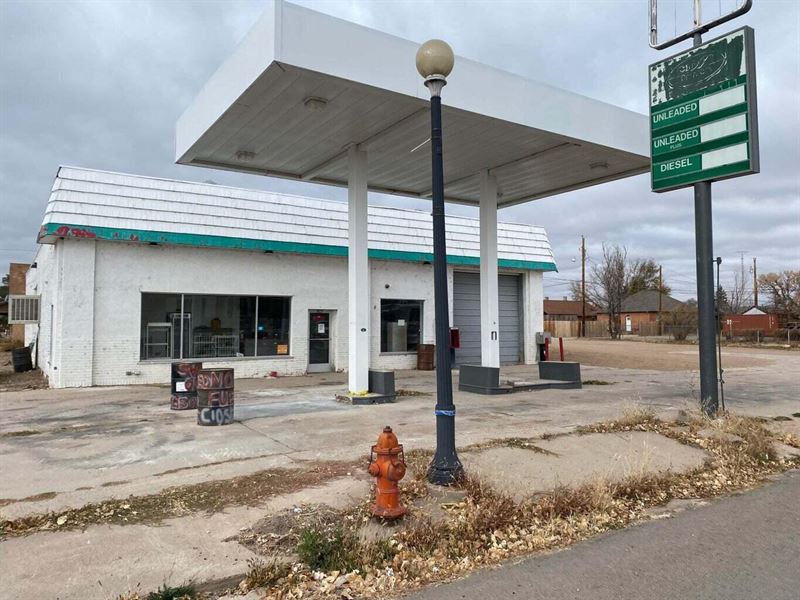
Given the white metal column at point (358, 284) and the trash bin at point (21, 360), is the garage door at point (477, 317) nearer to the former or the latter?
the white metal column at point (358, 284)

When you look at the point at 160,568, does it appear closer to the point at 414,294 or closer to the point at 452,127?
the point at 452,127

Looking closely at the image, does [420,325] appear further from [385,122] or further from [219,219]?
[385,122]

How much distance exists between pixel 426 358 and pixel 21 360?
14.0 metres

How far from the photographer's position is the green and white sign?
9680 millimetres

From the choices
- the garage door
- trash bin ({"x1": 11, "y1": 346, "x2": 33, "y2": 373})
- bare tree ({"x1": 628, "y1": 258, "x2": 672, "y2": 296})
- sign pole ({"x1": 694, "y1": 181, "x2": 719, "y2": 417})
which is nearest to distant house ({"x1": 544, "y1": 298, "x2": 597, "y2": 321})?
bare tree ({"x1": 628, "y1": 258, "x2": 672, "y2": 296})

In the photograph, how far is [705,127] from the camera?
10227mm

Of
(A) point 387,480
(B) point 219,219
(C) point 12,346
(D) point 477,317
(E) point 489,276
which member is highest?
(B) point 219,219

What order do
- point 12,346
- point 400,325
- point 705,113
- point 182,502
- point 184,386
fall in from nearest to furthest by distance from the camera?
1. point 182,502
2. point 705,113
3. point 184,386
4. point 400,325
5. point 12,346

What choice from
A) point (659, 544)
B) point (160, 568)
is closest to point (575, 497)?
point (659, 544)

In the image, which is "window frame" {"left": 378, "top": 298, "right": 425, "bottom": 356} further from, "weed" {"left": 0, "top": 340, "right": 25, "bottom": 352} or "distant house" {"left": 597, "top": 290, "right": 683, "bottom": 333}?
"distant house" {"left": 597, "top": 290, "right": 683, "bottom": 333}

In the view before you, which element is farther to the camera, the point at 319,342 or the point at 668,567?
the point at 319,342

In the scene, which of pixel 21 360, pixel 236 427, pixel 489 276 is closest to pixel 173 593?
pixel 236 427

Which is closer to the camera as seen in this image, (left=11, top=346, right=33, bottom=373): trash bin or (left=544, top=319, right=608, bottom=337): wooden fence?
(left=11, top=346, right=33, bottom=373): trash bin

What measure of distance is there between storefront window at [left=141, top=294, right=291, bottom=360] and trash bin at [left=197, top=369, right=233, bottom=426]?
7.50m
